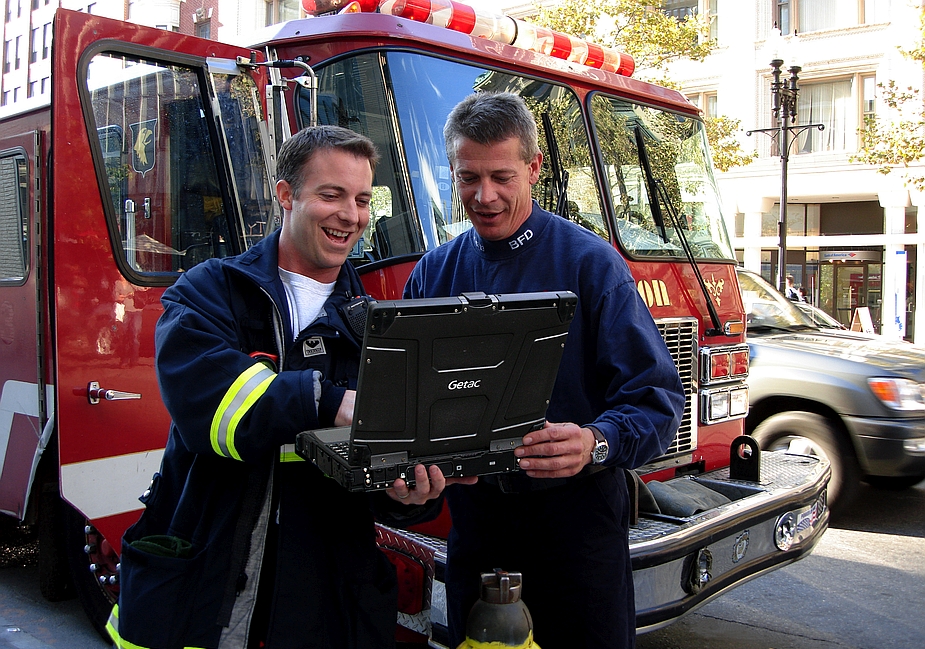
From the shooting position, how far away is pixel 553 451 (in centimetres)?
191

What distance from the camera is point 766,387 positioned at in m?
6.46

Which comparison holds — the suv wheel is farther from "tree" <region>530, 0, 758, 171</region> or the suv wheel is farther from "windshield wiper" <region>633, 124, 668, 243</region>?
"tree" <region>530, 0, 758, 171</region>

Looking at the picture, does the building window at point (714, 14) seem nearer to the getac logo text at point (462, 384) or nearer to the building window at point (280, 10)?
the building window at point (280, 10)

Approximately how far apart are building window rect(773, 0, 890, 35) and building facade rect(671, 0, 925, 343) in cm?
2

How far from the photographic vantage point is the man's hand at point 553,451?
6.20ft

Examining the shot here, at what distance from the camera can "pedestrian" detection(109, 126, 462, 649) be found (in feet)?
6.07

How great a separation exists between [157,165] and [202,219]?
280mm

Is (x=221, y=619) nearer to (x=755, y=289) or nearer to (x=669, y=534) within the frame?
(x=669, y=534)

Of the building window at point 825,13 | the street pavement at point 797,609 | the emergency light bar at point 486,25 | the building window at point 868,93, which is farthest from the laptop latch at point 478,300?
the building window at point 868,93

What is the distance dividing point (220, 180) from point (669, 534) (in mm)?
2309

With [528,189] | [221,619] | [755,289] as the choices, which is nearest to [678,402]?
[528,189]

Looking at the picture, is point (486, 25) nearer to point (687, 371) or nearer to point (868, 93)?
point (687, 371)

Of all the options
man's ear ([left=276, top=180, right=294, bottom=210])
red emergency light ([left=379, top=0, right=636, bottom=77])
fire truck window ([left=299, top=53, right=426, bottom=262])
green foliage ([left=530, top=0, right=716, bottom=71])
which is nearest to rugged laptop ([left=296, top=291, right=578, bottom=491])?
man's ear ([left=276, top=180, right=294, bottom=210])

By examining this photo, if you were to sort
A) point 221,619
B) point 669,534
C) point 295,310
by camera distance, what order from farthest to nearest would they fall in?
point 669,534 < point 295,310 < point 221,619
